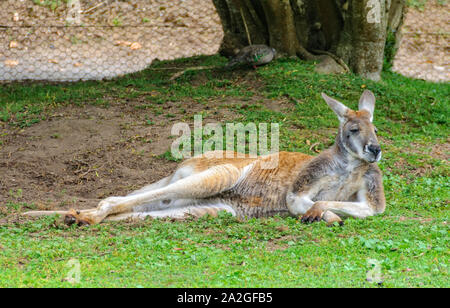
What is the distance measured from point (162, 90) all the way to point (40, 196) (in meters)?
3.70

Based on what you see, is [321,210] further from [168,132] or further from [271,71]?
[271,71]

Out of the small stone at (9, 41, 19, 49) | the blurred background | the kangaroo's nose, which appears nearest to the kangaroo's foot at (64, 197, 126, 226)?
the kangaroo's nose

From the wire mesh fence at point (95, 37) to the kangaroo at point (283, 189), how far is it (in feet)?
19.3

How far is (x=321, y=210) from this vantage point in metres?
5.39

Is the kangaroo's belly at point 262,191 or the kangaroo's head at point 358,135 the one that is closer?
the kangaroo's head at point 358,135

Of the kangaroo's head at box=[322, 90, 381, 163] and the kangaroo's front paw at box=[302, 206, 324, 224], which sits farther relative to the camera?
the kangaroo's head at box=[322, 90, 381, 163]

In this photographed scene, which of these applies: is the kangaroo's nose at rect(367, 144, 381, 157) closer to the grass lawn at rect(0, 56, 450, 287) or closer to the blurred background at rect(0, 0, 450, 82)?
the grass lawn at rect(0, 56, 450, 287)

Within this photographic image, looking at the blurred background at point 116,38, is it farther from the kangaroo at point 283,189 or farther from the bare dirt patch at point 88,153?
the kangaroo at point 283,189

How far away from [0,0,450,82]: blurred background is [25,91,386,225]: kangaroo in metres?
5.96

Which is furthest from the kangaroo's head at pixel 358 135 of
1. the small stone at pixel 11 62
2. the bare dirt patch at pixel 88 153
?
the small stone at pixel 11 62

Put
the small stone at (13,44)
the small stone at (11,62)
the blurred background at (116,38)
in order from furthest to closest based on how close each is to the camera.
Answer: the small stone at (13,44)
the blurred background at (116,38)
the small stone at (11,62)

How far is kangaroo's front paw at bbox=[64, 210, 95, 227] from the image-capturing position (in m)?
5.32

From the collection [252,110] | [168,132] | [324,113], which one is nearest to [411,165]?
[324,113]

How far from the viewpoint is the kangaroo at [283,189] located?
552 cm
